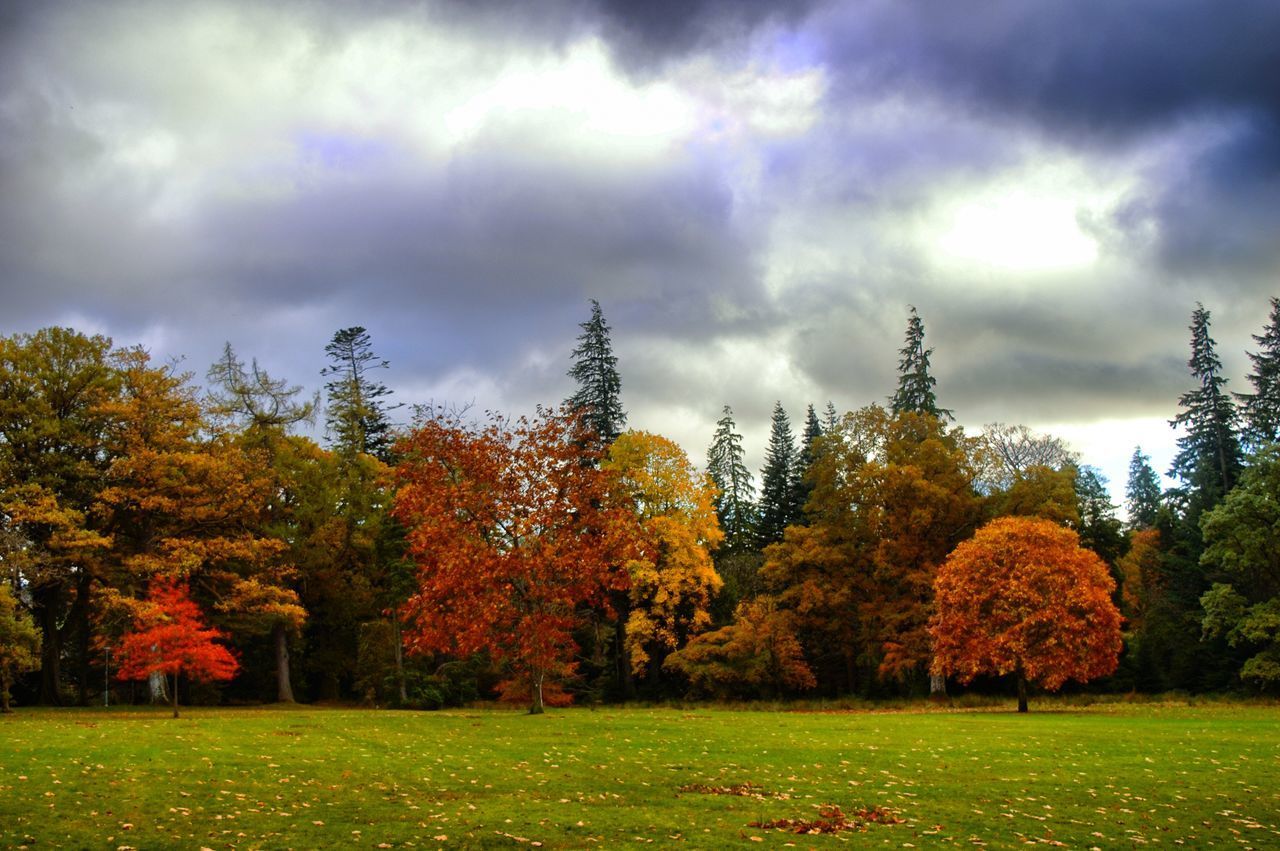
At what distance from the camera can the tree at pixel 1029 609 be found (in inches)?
1355

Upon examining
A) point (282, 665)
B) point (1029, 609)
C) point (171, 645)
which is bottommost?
point (282, 665)

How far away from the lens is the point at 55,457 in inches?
1506

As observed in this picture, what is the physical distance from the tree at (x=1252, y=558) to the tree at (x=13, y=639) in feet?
162

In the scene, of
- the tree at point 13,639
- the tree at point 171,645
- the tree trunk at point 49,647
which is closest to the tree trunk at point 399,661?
the tree at point 171,645

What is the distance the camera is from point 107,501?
124 feet

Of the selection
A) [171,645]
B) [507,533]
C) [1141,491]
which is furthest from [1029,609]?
[1141,491]

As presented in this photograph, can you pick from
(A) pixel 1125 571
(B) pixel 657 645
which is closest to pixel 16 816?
(B) pixel 657 645

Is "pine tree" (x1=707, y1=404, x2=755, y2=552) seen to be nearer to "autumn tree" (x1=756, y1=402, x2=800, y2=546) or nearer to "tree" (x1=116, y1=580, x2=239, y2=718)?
"autumn tree" (x1=756, y1=402, x2=800, y2=546)

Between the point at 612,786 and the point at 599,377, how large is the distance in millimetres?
44467

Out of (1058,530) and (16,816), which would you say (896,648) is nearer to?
(1058,530)

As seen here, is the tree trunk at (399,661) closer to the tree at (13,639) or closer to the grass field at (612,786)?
the tree at (13,639)

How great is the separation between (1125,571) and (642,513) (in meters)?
36.8

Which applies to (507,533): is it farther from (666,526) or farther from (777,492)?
(777,492)

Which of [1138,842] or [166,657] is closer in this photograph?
[1138,842]
